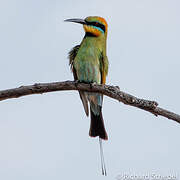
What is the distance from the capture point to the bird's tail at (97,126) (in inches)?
164

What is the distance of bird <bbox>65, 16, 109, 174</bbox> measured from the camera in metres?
4.11

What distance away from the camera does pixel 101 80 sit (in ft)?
13.8

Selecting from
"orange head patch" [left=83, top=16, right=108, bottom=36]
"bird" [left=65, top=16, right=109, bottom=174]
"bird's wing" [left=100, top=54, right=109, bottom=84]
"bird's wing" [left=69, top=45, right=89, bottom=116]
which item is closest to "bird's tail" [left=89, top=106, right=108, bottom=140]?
"bird" [left=65, top=16, right=109, bottom=174]

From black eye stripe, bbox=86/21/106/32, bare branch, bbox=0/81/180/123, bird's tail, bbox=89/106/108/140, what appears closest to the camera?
bare branch, bbox=0/81/180/123

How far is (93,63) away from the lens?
416cm

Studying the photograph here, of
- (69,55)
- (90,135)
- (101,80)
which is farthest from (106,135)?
Result: (69,55)

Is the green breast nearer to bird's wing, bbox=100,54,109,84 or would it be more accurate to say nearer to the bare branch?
bird's wing, bbox=100,54,109,84

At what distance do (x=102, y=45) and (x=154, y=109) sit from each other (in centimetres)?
160

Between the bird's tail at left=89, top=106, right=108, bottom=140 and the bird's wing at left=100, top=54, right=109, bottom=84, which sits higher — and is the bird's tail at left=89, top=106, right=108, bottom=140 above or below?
below

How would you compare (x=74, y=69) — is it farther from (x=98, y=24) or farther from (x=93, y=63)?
(x=98, y=24)

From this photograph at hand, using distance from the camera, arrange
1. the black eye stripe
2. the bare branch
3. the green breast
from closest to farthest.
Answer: the bare branch → the green breast → the black eye stripe

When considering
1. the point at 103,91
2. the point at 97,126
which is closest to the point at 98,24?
the point at 97,126

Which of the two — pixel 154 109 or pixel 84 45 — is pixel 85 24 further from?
pixel 154 109

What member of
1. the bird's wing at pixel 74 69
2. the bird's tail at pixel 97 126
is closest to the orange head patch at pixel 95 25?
the bird's wing at pixel 74 69
